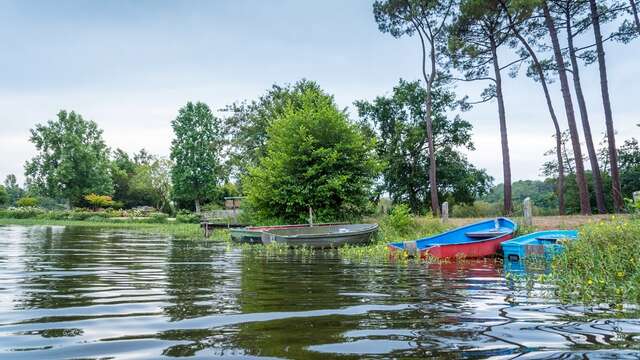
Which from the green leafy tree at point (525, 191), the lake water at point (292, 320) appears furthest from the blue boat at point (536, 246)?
the green leafy tree at point (525, 191)

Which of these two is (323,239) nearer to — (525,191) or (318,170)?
(318,170)

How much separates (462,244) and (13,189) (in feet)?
401

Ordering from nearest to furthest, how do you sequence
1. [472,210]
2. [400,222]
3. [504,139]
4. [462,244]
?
[462,244]
[400,222]
[504,139]
[472,210]

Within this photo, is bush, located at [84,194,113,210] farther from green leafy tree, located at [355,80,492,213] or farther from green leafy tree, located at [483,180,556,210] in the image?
green leafy tree, located at [483,180,556,210]

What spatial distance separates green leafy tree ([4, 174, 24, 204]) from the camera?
107m

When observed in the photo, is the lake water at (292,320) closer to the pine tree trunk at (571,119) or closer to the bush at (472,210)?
the pine tree trunk at (571,119)

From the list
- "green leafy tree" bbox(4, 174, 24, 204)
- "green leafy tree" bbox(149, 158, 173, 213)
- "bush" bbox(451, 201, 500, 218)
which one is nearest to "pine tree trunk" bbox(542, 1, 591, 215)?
"bush" bbox(451, 201, 500, 218)

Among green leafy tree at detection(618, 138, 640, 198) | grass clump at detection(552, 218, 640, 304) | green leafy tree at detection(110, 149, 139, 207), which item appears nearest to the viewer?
A: grass clump at detection(552, 218, 640, 304)

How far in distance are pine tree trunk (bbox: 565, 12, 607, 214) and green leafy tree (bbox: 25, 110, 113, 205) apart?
6276 cm

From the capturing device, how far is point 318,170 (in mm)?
24375

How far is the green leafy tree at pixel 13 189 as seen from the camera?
352ft

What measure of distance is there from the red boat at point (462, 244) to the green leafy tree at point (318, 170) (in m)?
8.39

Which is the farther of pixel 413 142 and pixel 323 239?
pixel 413 142

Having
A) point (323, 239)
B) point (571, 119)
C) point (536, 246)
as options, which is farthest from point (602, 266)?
point (571, 119)
